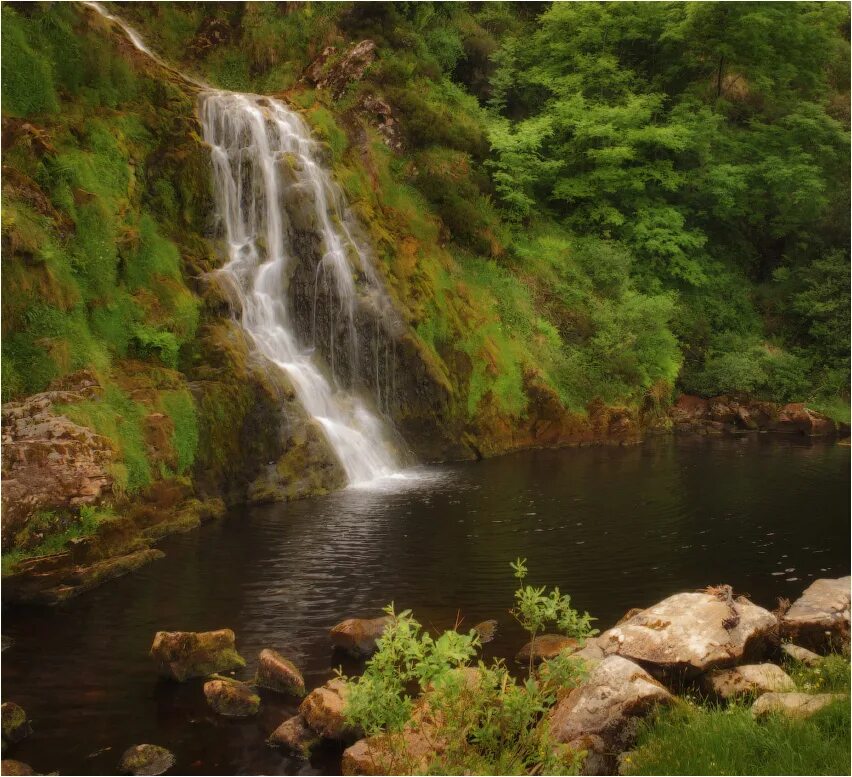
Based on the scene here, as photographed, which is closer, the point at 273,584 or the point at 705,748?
the point at 705,748

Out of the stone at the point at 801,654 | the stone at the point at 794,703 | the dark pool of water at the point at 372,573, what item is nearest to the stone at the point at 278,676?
the dark pool of water at the point at 372,573

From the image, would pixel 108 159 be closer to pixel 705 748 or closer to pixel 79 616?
pixel 79 616

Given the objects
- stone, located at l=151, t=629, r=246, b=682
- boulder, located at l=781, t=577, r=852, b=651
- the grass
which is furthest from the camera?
stone, located at l=151, t=629, r=246, b=682

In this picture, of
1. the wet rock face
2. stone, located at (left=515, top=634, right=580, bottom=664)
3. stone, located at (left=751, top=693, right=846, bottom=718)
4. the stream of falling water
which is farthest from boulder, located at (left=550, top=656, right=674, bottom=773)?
the stream of falling water

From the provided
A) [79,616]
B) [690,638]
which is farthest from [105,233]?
[690,638]

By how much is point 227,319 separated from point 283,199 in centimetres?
441

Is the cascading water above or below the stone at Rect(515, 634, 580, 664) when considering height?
above

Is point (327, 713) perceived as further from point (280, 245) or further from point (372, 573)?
point (280, 245)

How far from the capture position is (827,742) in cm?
483

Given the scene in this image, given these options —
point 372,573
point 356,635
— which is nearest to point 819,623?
point 356,635

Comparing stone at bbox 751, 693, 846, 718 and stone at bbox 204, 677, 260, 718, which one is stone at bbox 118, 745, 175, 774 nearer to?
stone at bbox 204, 677, 260, 718

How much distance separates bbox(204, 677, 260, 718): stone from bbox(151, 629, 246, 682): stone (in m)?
0.59

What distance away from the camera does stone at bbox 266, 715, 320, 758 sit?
6.54 metres

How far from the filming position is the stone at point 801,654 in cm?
709
